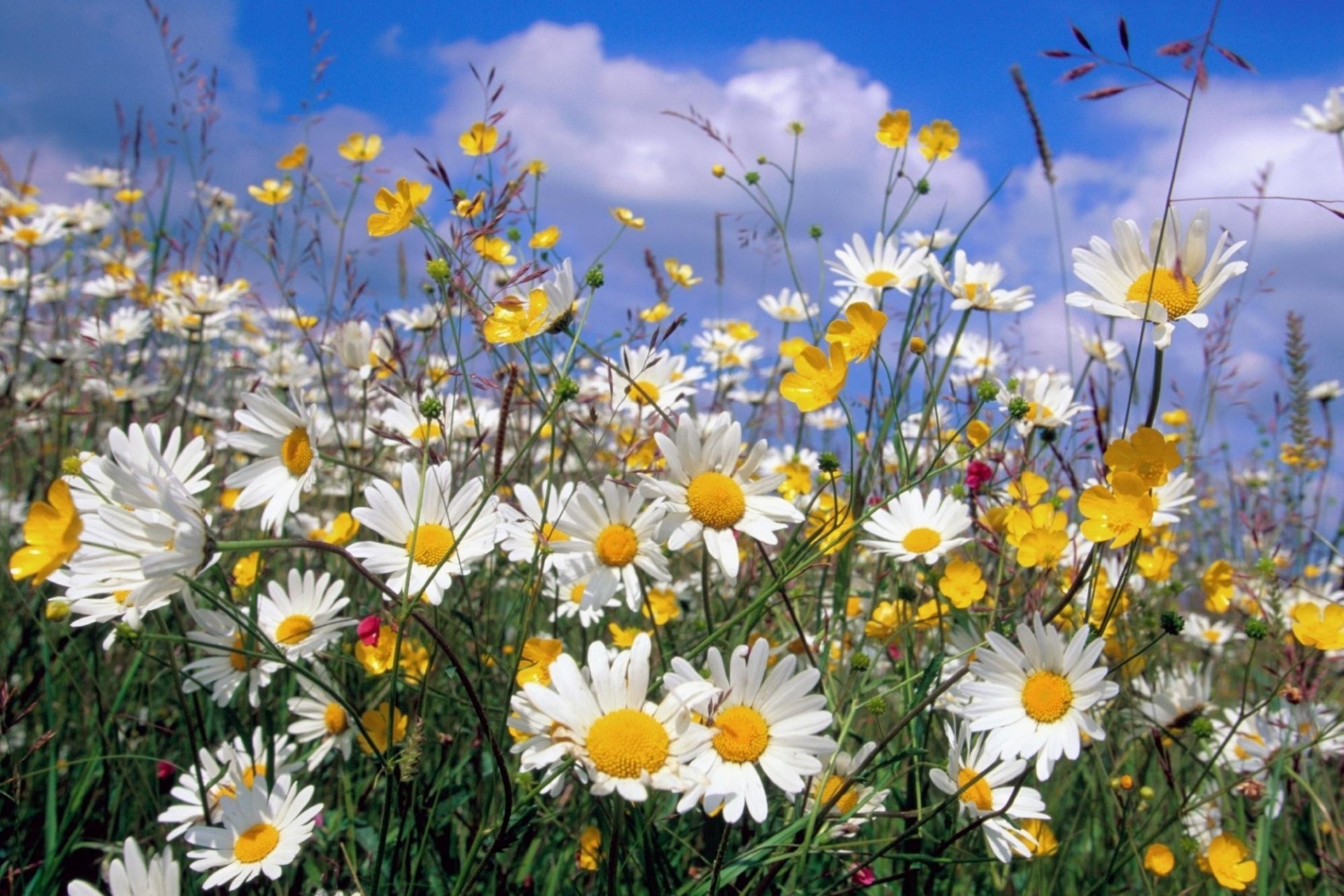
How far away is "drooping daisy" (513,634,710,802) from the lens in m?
0.91

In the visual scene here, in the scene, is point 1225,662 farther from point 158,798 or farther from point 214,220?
point 214,220

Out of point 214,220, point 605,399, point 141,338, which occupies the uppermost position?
point 214,220

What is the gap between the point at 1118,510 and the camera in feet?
3.61

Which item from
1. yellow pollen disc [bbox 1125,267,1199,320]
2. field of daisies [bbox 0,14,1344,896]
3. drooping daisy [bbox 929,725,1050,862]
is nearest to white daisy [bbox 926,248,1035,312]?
field of daisies [bbox 0,14,1344,896]

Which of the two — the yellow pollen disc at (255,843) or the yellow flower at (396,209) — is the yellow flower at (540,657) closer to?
the yellow pollen disc at (255,843)

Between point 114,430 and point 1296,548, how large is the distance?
3.77 metres

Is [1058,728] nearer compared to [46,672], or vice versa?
[1058,728]

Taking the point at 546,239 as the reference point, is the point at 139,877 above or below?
below

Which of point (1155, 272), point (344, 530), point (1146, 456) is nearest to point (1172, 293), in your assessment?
point (1155, 272)

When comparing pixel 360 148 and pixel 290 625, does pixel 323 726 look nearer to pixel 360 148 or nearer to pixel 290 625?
pixel 290 625

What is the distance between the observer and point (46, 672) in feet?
5.54

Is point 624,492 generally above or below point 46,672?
above

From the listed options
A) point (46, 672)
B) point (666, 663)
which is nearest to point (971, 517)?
point (666, 663)

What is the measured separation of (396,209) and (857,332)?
76 cm
